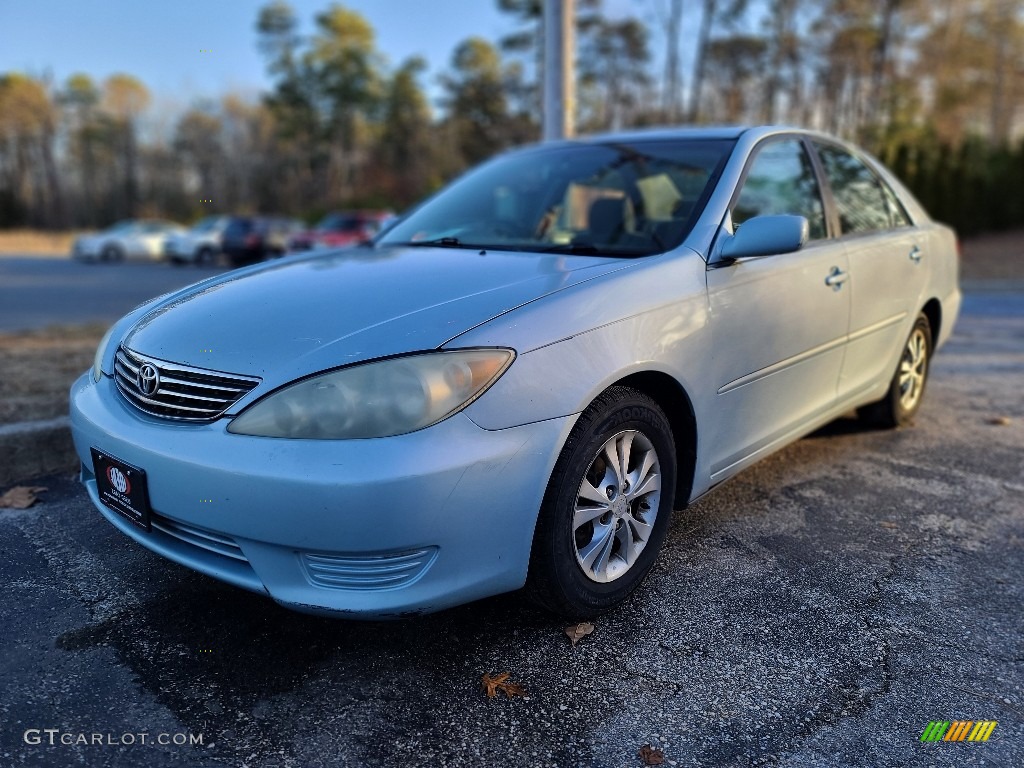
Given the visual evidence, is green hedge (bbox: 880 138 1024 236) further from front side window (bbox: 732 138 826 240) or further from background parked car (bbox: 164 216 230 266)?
background parked car (bbox: 164 216 230 266)

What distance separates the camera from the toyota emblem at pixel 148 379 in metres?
2.21

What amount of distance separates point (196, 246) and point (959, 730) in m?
26.7

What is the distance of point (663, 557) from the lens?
9.41 ft

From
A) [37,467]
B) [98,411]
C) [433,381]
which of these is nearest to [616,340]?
[433,381]

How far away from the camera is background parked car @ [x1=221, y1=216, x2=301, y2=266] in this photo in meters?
23.8

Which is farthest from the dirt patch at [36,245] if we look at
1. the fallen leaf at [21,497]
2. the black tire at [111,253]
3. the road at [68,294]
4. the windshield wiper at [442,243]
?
the windshield wiper at [442,243]

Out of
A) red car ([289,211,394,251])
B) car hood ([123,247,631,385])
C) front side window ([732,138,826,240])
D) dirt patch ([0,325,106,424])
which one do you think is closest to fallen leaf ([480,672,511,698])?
→ car hood ([123,247,631,385])

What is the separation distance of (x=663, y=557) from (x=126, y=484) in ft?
5.93

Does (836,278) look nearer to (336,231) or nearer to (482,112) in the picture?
(336,231)

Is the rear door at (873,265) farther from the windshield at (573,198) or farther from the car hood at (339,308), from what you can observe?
the car hood at (339,308)

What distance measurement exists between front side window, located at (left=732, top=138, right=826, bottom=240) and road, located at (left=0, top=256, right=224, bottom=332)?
4.45 meters

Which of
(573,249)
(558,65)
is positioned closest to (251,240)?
(558,65)

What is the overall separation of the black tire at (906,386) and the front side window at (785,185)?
1147 mm

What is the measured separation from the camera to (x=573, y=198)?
3750 millimetres
